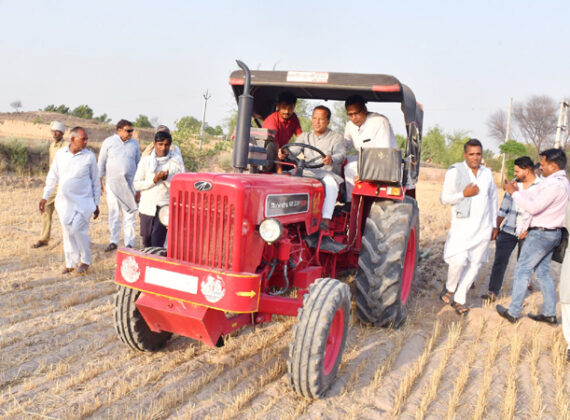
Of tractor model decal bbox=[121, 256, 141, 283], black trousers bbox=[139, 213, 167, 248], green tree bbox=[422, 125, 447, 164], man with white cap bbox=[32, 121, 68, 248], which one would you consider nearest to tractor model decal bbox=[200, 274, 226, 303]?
tractor model decal bbox=[121, 256, 141, 283]

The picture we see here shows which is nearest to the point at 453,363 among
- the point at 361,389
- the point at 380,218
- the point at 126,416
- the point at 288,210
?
the point at 361,389

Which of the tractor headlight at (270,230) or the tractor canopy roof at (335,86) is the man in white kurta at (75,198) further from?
the tractor headlight at (270,230)

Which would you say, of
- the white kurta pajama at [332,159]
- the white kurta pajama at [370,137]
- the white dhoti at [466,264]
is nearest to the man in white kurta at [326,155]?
the white kurta pajama at [332,159]

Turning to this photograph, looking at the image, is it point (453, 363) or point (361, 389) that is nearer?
point (361, 389)

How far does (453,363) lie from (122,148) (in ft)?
16.2

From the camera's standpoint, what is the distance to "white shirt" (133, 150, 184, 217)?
17.8ft

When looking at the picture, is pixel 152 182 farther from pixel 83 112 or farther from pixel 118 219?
pixel 83 112

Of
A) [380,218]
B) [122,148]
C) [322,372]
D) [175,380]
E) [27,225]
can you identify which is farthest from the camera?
[27,225]

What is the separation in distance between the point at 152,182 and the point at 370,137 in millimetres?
2385

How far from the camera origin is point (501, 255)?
575 cm

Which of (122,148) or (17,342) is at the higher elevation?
(122,148)

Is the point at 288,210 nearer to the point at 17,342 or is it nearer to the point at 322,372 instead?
the point at 322,372

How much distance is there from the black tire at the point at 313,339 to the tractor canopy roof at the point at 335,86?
193 cm

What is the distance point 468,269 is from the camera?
17.3 ft
